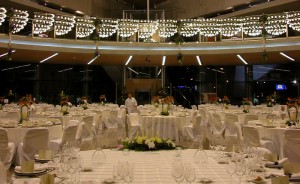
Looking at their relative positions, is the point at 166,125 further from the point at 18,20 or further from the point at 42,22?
the point at 18,20

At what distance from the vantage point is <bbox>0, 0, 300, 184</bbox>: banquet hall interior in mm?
2949

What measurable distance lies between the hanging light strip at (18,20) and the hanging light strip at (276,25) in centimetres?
1042

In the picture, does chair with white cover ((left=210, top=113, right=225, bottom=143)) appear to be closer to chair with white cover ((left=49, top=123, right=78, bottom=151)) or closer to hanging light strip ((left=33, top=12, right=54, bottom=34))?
chair with white cover ((left=49, top=123, right=78, bottom=151))

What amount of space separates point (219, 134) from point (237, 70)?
12268 mm

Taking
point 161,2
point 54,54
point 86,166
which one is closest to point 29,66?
point 54,54

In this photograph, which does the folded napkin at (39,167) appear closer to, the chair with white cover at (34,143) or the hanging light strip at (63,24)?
the chair with white cover at (34,143)

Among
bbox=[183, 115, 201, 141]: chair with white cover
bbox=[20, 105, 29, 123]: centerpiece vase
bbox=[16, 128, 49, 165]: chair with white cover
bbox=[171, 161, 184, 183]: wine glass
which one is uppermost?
bbox=[20, 105, 29, 123]: centerpiece vase

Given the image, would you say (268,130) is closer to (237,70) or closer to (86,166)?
(86,166)

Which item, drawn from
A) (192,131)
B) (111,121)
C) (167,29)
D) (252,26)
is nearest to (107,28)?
(167,29)

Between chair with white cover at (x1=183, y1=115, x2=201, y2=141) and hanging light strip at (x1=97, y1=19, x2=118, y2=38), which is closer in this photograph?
chair with white cover at (x1=183, y1=115, x2=201, y2=141)

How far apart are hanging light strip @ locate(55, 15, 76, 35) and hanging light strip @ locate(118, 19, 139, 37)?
2261 millimetres

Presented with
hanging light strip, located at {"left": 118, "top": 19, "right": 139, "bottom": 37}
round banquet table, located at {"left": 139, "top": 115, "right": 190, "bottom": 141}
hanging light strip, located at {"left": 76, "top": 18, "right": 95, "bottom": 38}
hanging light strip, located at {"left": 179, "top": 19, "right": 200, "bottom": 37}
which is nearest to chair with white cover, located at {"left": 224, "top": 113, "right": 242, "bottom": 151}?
round banquet table, located at {"left": 139, "top": 115, "right": 190, "bottom": 141}

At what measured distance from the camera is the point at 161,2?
85.5 ft

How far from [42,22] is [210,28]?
765cm
